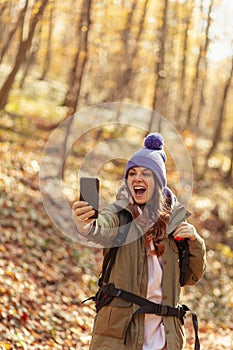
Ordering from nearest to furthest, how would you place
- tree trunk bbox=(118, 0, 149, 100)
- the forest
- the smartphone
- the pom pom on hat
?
the smartphone → the pom pom on hat → the forest → tree trunk bbox=(118, 0, 149, 100)

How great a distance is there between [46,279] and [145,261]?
22.3 ft

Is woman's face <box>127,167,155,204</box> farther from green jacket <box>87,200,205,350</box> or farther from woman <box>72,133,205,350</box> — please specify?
green jacket <box>87,200,205,350</box>

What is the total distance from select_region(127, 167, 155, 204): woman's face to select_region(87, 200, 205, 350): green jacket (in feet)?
0.39

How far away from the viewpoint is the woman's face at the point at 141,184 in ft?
13.2

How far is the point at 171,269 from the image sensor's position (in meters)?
4.07

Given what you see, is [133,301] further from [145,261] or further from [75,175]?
[75,175]

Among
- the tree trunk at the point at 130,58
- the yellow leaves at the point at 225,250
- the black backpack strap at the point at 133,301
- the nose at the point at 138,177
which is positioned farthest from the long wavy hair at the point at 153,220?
the tree trunk at the point at 130,58

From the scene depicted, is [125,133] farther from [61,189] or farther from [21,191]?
[21,191]

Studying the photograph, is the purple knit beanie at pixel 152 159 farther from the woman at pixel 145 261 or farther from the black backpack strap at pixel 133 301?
the black backpack strap at pixel 133 301

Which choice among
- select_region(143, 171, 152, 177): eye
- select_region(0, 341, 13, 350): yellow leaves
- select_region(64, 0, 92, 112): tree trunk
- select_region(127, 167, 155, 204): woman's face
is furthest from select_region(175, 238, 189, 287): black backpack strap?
select_region(64, 0, 92, 112): tree trunk

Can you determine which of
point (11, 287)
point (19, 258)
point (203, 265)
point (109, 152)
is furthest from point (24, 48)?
point (203, 265)

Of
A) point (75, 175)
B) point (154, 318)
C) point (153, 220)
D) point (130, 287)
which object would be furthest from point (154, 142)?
point (75, 175)

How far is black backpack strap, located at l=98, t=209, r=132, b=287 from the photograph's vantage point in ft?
13.0

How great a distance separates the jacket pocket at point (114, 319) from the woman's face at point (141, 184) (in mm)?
728
